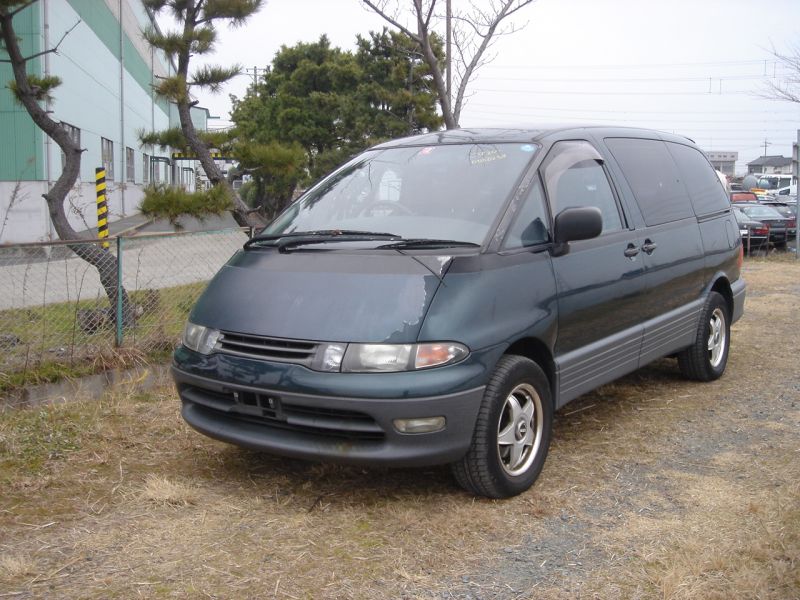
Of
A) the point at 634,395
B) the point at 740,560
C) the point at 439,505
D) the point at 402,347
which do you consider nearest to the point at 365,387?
the point at 402,347

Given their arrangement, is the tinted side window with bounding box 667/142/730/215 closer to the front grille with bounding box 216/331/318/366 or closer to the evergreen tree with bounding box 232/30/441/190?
the front grille with bounding box 216/331/318/366

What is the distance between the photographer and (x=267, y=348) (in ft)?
12.4

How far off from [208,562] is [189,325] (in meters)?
1.36

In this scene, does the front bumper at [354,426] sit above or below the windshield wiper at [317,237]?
below

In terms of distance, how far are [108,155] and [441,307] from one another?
2842 centimetres

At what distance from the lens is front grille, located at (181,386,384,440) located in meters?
3.64

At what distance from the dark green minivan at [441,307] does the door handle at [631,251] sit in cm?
1

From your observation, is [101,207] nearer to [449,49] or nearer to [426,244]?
[449,49]

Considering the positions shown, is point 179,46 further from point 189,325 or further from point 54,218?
point 189,325

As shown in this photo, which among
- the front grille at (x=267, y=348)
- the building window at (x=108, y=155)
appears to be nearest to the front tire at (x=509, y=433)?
the front grille at (x=267, y=348)

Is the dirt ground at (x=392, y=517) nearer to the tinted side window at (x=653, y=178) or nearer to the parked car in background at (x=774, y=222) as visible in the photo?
the tinted side window at (x=653, y=178)

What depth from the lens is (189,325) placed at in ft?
14.0

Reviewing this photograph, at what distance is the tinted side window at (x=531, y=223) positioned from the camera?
4.19 metres

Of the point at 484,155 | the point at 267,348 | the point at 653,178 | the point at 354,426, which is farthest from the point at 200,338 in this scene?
the point at 653,178
